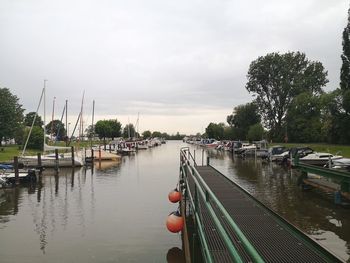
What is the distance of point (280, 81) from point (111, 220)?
192 feet

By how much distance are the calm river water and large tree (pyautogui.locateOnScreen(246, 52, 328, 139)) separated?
4513cm

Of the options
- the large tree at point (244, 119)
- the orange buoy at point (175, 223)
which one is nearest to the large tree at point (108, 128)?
the large tree at point (244, 119)

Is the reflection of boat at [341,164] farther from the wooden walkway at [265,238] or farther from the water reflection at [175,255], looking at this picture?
the water reflection at [175,255]

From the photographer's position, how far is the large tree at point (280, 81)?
224 feet

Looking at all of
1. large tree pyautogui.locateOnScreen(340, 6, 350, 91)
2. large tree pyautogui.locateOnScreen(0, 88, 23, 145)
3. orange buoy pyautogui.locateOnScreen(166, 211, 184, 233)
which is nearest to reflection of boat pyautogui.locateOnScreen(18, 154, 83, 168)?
large tree pyautogui.locateOnScreen(0, 88, 23, 145)

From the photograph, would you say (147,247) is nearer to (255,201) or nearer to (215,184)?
(255,201)

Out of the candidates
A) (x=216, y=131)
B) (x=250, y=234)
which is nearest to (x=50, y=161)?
(x=250, y=234)

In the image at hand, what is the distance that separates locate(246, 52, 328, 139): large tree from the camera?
6838cm

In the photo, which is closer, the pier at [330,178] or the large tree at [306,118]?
the pier at [330,178]

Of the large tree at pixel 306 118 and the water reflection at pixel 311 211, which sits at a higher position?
the large tree at pixel 306 118

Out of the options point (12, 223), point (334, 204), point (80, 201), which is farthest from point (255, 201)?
point (80, 201)

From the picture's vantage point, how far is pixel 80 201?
2031cm

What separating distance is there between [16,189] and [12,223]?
9.79 metres

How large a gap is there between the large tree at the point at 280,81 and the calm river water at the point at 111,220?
148ft
